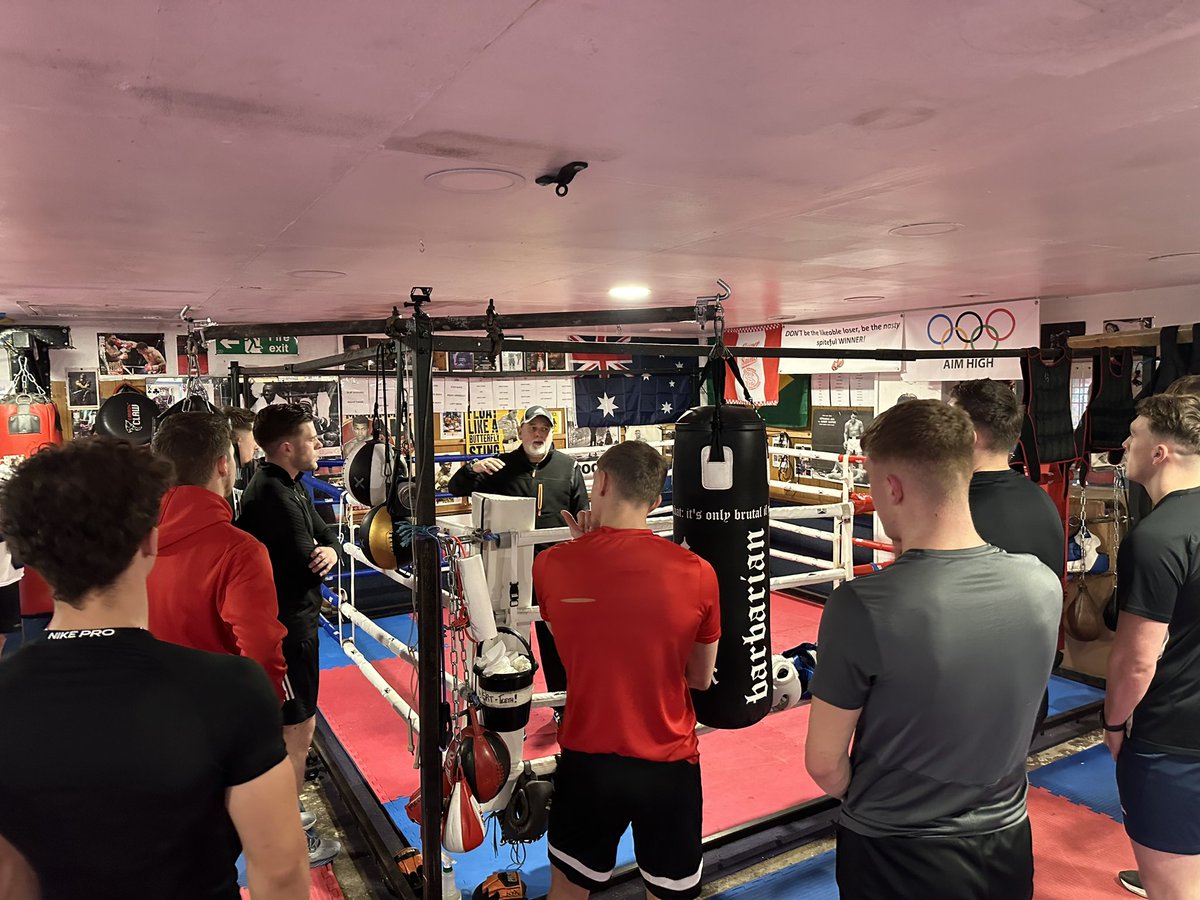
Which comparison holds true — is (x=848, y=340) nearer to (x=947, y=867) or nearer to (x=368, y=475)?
(x=368, y=475)

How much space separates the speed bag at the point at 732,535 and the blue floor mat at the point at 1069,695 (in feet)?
9.94

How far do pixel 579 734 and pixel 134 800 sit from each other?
47.9 inches

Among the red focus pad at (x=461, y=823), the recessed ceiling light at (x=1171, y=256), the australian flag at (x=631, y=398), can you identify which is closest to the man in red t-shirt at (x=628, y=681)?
the red focus pad at (x=461, y=823)

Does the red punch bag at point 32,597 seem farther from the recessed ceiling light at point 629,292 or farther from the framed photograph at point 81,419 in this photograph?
the recessed ceiling light at point 629,292

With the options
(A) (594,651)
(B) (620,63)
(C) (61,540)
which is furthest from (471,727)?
(B) (620,63)

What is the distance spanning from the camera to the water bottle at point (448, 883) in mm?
2523

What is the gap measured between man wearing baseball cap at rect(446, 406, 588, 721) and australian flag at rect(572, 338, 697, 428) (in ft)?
15.6

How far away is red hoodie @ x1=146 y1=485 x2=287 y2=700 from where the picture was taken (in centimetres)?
223

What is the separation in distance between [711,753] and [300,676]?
212 cm

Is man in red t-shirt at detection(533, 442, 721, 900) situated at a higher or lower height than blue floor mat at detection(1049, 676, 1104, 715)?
higher

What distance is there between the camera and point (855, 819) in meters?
1.63

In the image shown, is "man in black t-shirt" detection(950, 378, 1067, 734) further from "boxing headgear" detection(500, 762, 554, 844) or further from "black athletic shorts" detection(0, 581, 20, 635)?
"black athletic shorts" detection(0, 581, 20, 635)

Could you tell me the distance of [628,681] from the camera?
2.08 m

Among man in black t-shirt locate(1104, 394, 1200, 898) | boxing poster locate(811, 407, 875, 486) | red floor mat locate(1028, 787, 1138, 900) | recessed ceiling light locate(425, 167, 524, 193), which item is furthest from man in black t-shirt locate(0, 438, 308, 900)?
boxing poster locate(811, 407, 875, 486)
